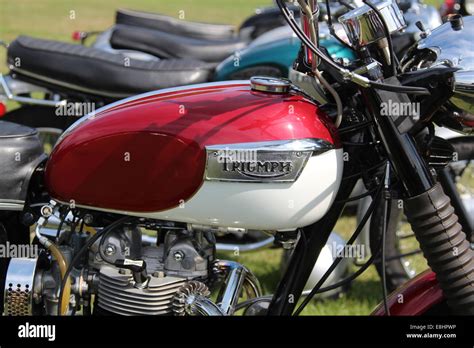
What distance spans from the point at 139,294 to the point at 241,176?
47cm

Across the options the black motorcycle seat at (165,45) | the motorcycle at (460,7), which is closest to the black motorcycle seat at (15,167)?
the motorcycle at (460,7)

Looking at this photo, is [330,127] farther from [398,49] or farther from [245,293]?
[398,49]

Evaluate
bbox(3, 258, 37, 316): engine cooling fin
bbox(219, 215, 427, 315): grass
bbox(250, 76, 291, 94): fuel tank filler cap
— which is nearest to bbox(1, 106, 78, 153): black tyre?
bbox(219, 215, 427, 315): grass

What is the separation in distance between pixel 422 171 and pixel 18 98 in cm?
253

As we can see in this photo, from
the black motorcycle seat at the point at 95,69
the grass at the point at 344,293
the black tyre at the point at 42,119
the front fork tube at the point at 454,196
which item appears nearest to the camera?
the front fork tube at the point at 454,196

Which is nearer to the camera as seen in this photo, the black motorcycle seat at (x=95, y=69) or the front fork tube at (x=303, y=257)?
the front fork tube at (x=303, y=257)

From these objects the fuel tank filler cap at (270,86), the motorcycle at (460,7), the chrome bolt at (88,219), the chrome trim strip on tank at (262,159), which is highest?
the motorcycle at (460,7)

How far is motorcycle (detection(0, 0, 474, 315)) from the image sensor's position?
1.89m

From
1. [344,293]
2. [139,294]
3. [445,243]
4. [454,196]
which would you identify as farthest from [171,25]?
[445,243]

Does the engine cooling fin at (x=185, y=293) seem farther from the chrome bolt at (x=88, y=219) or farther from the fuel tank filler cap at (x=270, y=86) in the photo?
the fuel tank filler cap at (x=270, y=86)

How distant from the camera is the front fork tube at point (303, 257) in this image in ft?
6.97

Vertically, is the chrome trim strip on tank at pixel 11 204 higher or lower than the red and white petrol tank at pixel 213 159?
lower

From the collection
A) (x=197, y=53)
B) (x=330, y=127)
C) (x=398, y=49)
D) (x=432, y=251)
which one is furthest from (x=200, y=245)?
(x=197, y=53)

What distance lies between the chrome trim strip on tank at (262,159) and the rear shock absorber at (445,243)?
0.90ft
